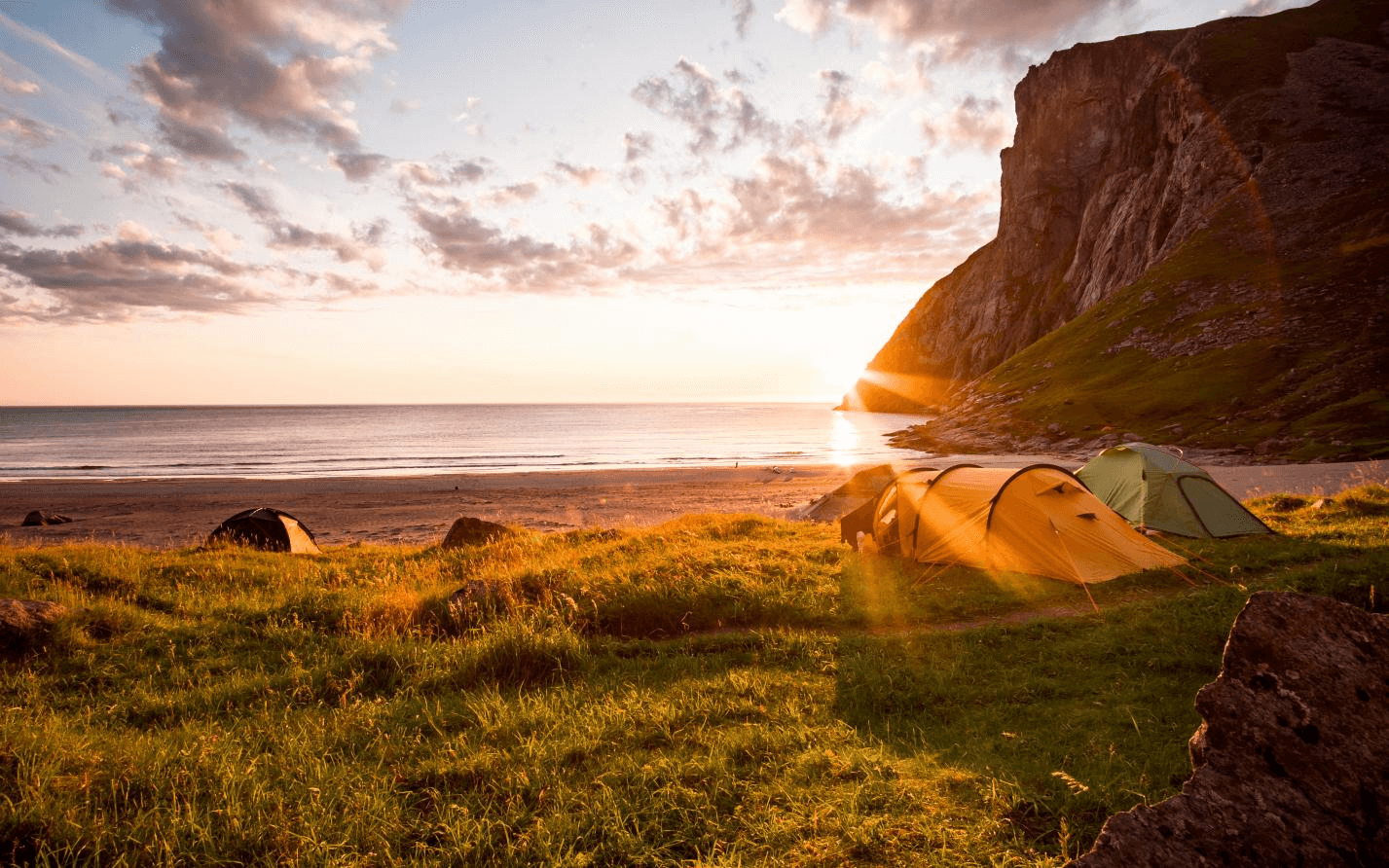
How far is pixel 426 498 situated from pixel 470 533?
23155 millimetres

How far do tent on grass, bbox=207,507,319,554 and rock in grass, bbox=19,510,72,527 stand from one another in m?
19.2

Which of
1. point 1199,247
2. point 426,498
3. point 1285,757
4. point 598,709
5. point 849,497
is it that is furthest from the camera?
point 1199,247

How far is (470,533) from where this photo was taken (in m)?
18.1

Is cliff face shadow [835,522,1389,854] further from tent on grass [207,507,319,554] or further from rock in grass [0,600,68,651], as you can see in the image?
tent on grass [207,507,319,554]

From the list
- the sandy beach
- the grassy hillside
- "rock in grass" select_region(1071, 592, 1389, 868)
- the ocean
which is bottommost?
the sandy beach

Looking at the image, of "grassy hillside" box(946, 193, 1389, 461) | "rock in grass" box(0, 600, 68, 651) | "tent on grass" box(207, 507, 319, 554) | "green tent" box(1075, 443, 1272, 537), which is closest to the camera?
"rock in grass" box(0, 600, 68, 651)

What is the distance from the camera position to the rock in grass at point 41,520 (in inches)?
1176

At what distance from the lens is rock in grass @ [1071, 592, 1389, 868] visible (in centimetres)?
368

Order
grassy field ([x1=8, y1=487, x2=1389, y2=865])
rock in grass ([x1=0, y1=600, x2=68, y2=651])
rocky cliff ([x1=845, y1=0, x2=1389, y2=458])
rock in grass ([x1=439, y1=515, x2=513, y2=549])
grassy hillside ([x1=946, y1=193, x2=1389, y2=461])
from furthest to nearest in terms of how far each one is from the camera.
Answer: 1. rocky cliff ([x1=845, y1=0, x2=1389, y2=458])
2. grassy hillside ([x1=946, y1=193, x2=1389, y2=461])
3. rock in grass ([x1=439, y1=515, x2=513, y2=549])
4. rock in grass ([x1=0, y1=600, x2=68, y2=651])
5. grassy field ([x1=8, y1=487, x2=1389, y2=865])

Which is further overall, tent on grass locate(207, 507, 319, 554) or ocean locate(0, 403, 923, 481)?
ocean locate(0, 403, 923, 481)

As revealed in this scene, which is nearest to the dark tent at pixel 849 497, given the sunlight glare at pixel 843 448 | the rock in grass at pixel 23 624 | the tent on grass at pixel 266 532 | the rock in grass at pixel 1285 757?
the tent on grass at pixel 266 532

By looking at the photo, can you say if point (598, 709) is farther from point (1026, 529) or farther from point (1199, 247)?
point (1199, 247)

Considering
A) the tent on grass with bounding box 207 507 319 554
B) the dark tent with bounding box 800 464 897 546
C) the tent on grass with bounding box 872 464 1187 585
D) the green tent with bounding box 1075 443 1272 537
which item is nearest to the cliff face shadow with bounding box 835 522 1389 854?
the tent on grass with bounding box 872 464 1187 585

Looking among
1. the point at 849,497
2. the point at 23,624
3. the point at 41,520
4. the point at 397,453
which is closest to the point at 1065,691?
the point at 23,624
